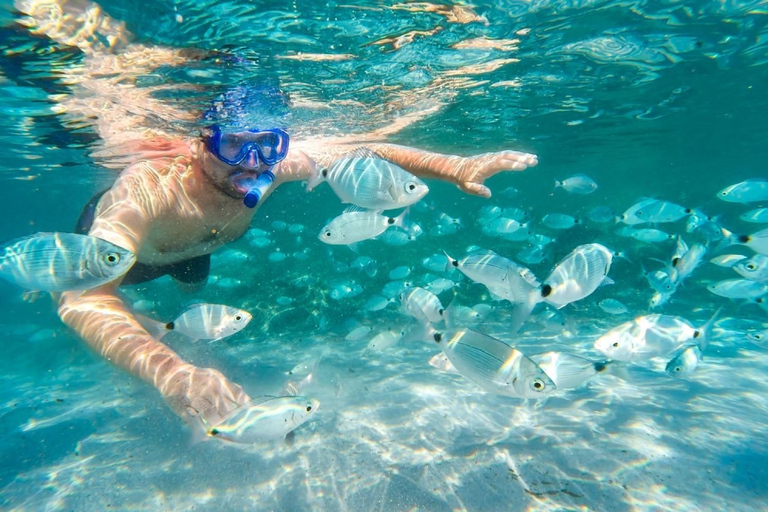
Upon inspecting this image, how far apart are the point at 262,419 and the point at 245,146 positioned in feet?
11.6

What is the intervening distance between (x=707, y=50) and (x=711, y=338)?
897 cm

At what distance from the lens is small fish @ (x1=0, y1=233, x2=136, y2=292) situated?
281 centimetres

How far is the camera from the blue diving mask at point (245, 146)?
4.92 metres

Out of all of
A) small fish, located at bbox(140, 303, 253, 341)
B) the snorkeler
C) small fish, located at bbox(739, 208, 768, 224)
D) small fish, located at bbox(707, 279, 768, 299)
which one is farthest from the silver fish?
small fish, located at bbox(739, 208, 768, 224)

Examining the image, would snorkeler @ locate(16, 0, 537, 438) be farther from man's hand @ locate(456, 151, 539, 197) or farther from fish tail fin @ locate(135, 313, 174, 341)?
fish tail fin @ locate(135, 313, 174, 341)

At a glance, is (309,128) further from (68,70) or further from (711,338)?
(711,338)

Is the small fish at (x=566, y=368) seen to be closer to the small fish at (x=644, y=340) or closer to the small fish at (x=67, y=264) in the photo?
the small fish at (x=644, y=340)

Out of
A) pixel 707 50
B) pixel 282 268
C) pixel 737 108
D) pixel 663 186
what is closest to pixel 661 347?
pixel 707 50

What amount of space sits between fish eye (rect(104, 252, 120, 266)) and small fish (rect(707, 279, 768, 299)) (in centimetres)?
1045

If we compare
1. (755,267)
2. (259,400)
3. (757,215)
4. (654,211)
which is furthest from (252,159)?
(757,215)

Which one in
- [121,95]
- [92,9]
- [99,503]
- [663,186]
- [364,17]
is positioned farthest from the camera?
[663,186]

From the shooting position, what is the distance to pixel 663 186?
70.6m

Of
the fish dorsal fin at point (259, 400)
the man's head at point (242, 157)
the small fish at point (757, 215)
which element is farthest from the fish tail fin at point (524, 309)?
the small fish at point (757, 215)

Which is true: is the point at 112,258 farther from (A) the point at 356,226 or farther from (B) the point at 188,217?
(A) the point at 356,226
